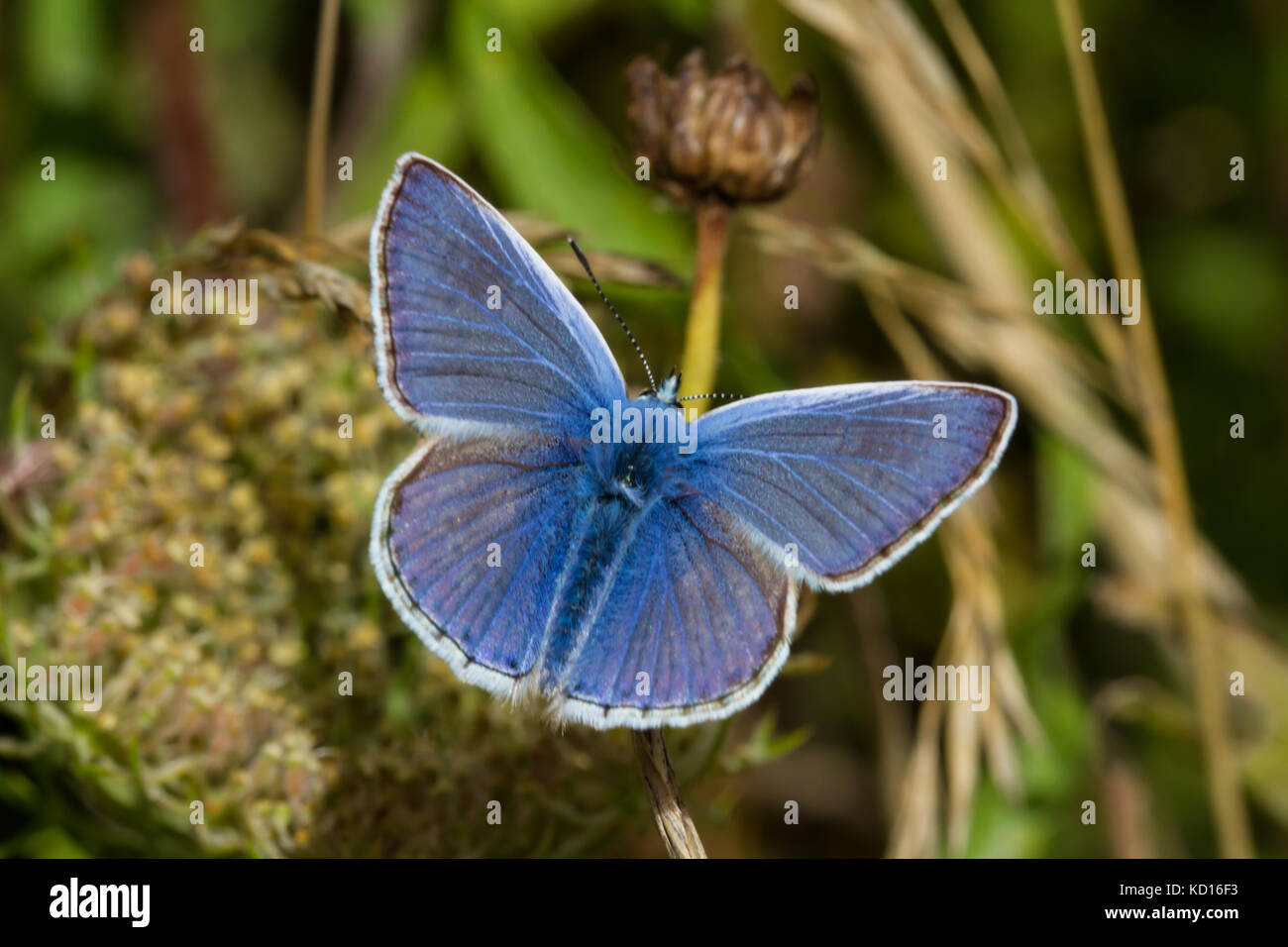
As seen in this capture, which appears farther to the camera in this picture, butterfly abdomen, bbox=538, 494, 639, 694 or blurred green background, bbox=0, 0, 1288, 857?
blurred green background, bbox=0, 0, 1288, 857

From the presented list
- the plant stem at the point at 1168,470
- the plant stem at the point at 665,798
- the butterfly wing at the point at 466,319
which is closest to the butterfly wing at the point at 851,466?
the butterfly wing at the point at 466,319

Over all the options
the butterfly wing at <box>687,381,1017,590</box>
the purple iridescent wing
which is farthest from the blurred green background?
the butterfly wing at <box>687,381,1017,590</box>

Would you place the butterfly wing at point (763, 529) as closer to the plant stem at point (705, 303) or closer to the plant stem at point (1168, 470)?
the plant stem at point (705, 303)

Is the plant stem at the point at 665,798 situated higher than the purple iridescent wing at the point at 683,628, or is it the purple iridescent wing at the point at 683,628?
the purple iridescent wing at the point at 683,628

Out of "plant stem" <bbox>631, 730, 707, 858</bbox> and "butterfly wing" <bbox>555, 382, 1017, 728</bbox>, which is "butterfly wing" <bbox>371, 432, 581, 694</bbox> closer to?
"butterfly wing" <bbox>555, 382, 1017, 728</bbox>

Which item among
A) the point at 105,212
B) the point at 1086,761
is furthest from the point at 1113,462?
the point at 105,212
